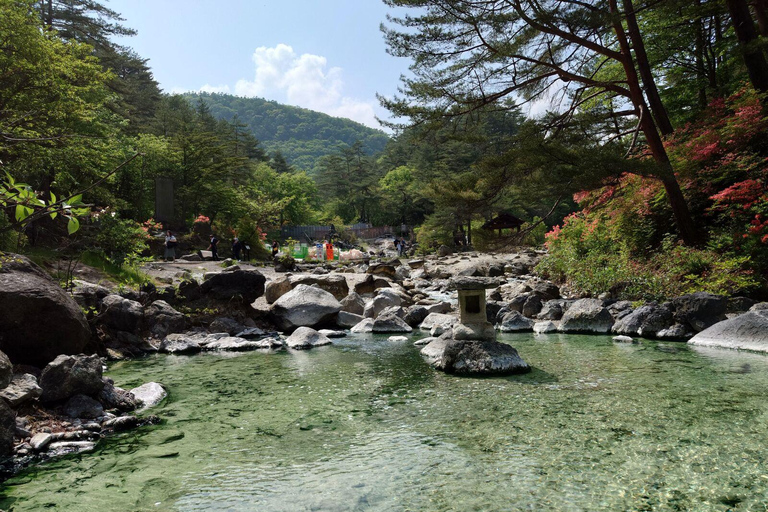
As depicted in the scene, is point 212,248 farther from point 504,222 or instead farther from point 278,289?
point 504,222

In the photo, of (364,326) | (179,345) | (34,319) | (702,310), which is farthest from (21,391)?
(702,310)

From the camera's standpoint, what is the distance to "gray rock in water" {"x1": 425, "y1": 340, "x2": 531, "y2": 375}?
24.0ft

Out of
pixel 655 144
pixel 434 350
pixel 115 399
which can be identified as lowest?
pixel 434 350

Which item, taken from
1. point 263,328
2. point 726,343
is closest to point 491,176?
point 726,343

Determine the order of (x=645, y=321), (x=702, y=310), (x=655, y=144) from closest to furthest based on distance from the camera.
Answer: (x=702, y=310) < (x=645, y=321) < (x=655, y=144)

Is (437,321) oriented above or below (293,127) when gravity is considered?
below

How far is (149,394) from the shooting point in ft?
20.8

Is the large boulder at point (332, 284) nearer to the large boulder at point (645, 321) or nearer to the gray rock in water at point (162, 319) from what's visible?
the gray rock in water at point (162, 319)

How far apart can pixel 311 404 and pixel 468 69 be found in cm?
964

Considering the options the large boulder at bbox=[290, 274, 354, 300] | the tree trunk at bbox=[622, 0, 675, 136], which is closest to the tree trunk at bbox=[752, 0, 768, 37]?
the tree trunk at bbox=[622, 0, 675, 136]

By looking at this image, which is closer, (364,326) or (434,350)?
(434,350)

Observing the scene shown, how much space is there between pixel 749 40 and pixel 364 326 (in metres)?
12.0

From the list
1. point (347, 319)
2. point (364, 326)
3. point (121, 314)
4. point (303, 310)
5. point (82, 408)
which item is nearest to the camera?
point (82, 408)

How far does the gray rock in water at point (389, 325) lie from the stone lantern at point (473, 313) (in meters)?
4.00
